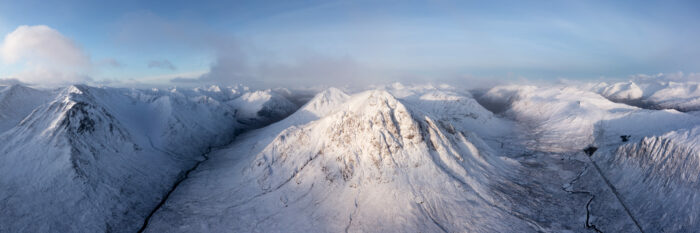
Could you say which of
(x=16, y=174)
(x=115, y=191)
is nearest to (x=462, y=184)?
(x=115, y=191)

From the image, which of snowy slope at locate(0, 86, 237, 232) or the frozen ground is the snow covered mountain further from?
the frozen ground

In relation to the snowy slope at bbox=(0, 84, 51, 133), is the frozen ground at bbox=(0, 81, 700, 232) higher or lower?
lower

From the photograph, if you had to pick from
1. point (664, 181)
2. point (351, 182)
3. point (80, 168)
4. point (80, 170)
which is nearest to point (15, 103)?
point (80, 168)

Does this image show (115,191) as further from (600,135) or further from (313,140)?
(600,135)

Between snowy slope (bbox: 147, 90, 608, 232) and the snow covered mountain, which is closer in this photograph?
snowy slope (bbox: 147, 90, 608, 232)

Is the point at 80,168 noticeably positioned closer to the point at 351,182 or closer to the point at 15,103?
the point at 15,103

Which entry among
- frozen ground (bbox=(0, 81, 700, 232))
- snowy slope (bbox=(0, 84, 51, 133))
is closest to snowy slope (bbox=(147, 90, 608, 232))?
frozen ground (bbox=(0, 81, 700, 232))

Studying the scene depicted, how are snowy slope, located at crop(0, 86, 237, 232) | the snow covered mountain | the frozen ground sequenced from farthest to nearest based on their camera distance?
the snow covered mountain, snowy slope, located at crop(0, 86, 237, 232), the frozen ground
